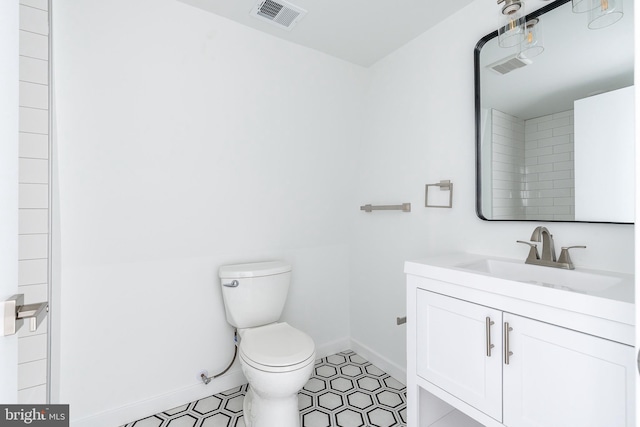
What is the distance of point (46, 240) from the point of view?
4.17 ft

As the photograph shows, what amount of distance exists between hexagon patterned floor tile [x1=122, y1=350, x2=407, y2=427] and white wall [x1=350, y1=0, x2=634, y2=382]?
22cm

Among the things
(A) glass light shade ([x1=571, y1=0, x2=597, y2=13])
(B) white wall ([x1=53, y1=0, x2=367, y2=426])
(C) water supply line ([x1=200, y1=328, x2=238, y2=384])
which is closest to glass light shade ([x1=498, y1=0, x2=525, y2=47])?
(A) glass light shade ([x1=571, y1=0, x2=597, y2=13])

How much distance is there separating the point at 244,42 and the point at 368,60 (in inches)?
35.1

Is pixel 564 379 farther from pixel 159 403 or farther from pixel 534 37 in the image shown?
pixel 159 403

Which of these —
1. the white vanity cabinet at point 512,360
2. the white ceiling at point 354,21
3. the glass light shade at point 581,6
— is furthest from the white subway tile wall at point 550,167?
the white ceiling at point 354,21

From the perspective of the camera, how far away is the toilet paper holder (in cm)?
56

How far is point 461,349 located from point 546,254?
56 cm

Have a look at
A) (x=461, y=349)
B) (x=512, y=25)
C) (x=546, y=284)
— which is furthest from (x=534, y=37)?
(x=461, y=349)

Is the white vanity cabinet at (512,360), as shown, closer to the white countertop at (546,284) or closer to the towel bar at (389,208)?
the white countertop at (546,284)

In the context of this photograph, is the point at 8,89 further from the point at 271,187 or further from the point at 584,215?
the point at 584,215

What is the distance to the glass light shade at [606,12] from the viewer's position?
46.3 inches

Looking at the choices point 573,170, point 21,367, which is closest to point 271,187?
point 21,367

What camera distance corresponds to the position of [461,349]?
121 centimetres

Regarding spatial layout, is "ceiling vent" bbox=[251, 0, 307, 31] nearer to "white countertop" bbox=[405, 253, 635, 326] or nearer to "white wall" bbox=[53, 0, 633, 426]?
"white wall" bbox=[53, 0, 633, 426]
